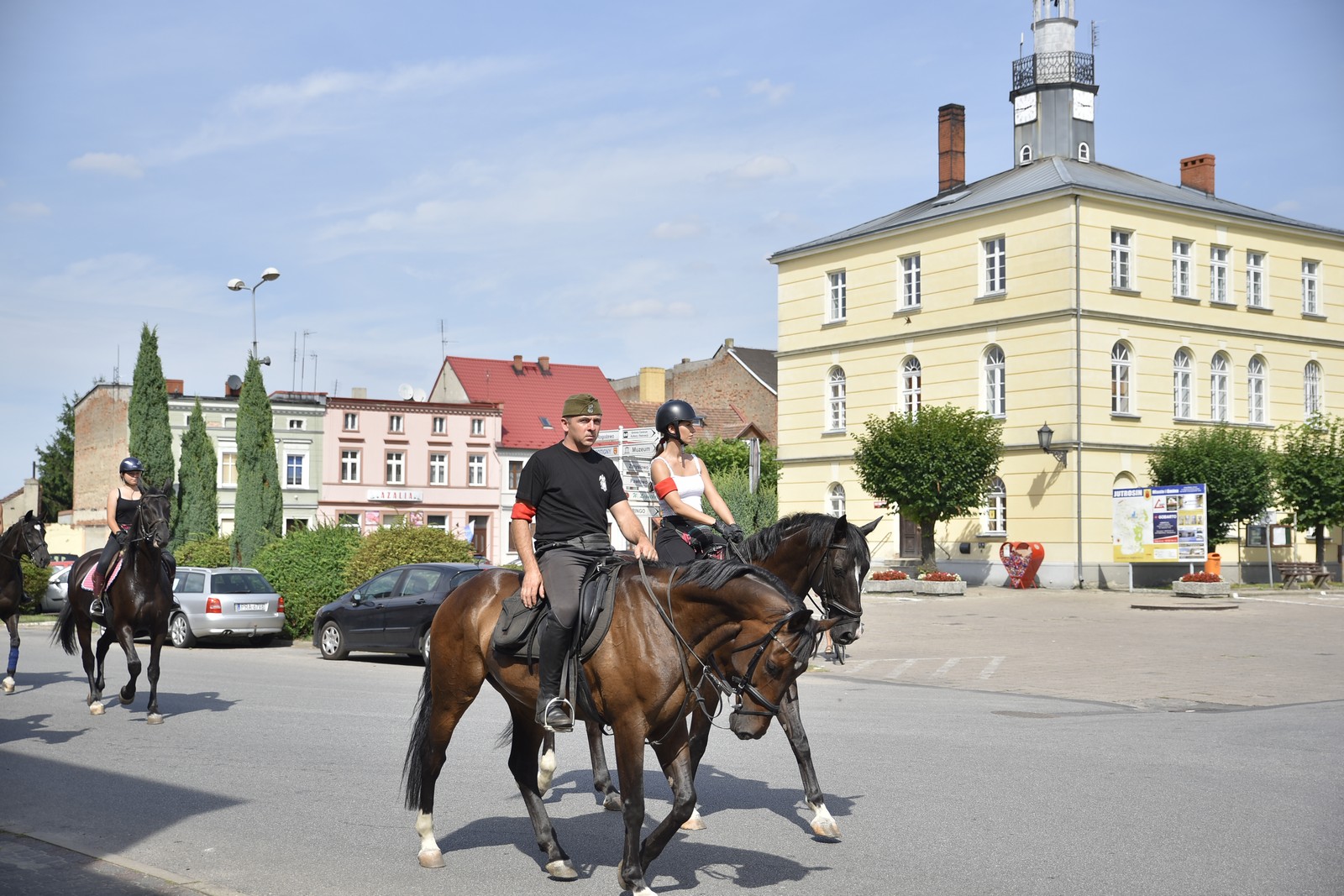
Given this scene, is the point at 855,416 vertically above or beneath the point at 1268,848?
above

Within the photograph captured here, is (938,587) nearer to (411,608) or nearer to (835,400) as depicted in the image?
(835,400)

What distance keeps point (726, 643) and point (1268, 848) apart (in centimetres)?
331

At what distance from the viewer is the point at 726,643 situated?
654 centimetres

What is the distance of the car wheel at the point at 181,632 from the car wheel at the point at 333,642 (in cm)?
415

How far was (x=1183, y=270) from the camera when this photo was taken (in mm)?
46969

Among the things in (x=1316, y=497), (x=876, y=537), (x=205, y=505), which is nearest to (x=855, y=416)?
(x=876, y=537)

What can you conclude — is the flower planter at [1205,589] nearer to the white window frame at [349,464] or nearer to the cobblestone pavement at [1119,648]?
the cobblestone pavement at [1119,648]

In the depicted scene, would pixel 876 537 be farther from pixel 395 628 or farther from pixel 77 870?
A: pixel 77 870

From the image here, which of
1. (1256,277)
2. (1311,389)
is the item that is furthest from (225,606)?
(1311,389)

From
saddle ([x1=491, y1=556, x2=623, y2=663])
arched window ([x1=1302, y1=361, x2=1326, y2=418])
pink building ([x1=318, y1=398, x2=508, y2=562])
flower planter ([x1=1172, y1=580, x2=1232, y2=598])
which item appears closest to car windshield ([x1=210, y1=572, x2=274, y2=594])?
saddle ([x1=491, y1=556, x2=623, y2=663])

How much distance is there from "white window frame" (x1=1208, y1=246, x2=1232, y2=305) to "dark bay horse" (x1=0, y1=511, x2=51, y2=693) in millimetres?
41428

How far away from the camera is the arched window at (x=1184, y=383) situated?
46.4 metres

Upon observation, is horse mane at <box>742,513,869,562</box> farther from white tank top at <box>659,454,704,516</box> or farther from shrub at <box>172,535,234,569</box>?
shrub at <box>172,535,234,569</box>

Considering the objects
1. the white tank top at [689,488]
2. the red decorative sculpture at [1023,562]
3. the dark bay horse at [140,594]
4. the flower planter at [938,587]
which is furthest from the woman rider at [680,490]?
the red decorative sculpture at [1023,562]
